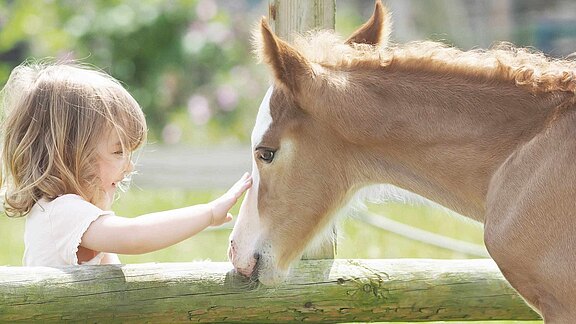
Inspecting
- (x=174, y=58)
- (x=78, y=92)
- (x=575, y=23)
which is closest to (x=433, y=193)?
(x=78, y=92)

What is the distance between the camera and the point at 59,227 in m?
3.47

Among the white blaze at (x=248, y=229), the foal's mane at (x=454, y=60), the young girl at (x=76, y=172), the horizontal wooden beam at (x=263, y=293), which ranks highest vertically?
the foal's mane at (x=454, y=60)

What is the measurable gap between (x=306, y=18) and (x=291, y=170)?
2.19ft

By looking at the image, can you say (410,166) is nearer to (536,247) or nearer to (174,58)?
(536,247)

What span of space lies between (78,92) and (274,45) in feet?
2.63

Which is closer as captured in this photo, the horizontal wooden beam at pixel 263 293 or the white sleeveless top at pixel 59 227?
the horizontal wooden beam at pixel 263 293

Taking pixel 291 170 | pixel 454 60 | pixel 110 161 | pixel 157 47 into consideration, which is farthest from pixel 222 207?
pixel 157 47

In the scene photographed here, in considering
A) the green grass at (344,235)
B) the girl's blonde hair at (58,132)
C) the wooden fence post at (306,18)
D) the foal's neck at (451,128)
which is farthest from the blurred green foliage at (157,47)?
the foal's neck at (451,128)

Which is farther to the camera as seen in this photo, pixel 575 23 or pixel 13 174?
pixel 575 23

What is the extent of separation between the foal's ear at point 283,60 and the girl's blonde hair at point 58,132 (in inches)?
24.4

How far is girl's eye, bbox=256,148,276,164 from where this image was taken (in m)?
3.53

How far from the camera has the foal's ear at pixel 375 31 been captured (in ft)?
12.5

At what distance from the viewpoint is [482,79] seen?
337cm

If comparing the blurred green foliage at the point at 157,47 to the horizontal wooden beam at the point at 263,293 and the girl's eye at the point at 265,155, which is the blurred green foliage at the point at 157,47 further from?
the girl's eye at the point at 265,155
